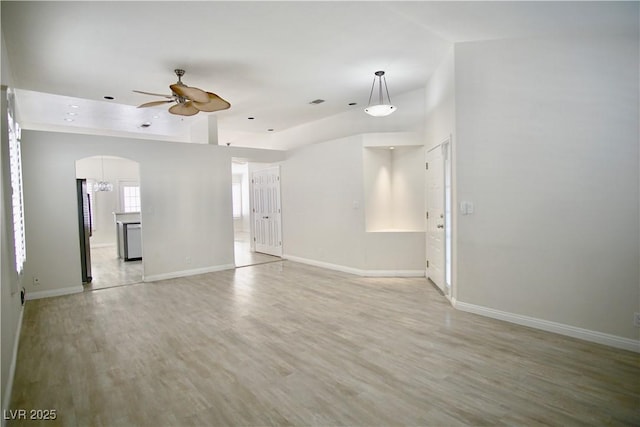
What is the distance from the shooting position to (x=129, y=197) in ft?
36.9

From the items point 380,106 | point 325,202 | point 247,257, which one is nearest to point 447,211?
point 380,106

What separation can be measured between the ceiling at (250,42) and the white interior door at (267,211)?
2.51 metres

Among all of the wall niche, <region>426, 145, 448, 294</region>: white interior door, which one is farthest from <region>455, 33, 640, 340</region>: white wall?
the wall niche

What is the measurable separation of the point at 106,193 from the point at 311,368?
10672 millimetres

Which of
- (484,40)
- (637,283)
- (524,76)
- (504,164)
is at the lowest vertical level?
(637,283)

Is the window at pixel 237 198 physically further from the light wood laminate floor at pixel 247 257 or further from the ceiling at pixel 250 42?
the ceiling at pixel 250 42

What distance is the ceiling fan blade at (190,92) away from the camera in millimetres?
3744

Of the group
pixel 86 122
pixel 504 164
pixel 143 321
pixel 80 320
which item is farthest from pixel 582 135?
pixel 86 122

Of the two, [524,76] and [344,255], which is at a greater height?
[524,76]

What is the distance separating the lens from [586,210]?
3287mm

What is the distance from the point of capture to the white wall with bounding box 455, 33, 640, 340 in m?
3.14

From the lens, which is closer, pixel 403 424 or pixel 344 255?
pixel 403 424

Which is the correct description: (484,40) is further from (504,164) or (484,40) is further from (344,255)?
(344,255)

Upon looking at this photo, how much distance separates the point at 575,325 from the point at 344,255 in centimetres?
370
